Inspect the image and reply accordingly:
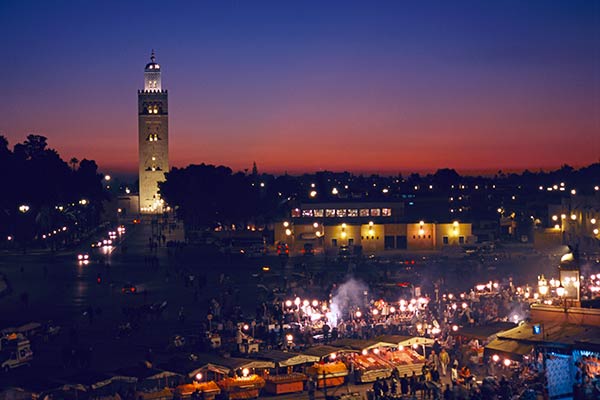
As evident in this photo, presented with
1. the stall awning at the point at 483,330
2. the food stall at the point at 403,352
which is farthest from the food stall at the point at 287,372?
the stall awning at the point at 483,330

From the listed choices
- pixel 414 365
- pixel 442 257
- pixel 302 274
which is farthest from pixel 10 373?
pixel 442 257

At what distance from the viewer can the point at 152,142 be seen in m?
106

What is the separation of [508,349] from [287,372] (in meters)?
4.46

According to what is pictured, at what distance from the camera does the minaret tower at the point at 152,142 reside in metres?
104

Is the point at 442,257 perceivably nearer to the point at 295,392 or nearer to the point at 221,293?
the point at 221,293

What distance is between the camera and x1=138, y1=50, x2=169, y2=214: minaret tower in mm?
104125

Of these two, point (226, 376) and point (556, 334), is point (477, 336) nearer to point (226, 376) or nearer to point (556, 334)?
point (556, 334)

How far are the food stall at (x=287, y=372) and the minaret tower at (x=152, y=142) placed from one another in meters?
83.5

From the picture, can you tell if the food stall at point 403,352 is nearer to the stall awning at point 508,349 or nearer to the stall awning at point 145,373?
the stall awning at point 508,349

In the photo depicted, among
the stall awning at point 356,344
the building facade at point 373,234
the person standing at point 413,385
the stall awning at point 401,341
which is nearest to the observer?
the person standing at point 413,385

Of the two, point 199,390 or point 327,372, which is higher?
point 327,372

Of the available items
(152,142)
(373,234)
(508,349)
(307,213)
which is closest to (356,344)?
(508,349)

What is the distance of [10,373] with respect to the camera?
878 inches

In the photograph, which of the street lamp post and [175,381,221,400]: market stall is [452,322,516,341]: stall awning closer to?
the street lamp post
